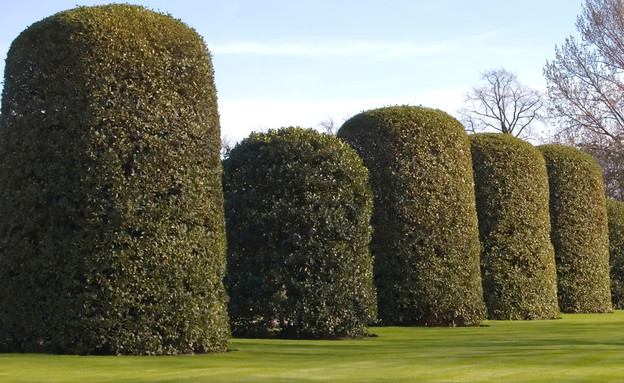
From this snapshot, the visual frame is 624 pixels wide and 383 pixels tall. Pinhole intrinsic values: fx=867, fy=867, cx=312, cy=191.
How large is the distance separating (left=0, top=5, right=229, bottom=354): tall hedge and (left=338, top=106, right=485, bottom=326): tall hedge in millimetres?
7239

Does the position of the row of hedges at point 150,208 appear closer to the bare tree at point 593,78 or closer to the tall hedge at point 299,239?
the tall hedge at point 299,239

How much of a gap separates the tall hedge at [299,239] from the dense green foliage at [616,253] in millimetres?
16197

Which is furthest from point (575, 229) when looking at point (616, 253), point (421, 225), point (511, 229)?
point (421, 225)

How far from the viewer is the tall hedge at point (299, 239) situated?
1446cm

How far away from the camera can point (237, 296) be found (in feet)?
48.9

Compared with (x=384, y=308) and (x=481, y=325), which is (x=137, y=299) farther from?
(x=481, y=325)

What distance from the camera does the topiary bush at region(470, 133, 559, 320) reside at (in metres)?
21.2

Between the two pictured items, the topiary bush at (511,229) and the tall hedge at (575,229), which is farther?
the tall hedge at (575,229)

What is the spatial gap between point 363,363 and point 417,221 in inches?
327

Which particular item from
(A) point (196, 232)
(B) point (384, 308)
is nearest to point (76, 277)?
(A) point (196, 232)

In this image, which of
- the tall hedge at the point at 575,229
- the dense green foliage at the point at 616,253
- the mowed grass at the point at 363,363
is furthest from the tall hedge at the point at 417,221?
the dense green foliage at the point at 616,253

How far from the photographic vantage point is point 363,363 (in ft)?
33.1

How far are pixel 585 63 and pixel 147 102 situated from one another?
33.1m

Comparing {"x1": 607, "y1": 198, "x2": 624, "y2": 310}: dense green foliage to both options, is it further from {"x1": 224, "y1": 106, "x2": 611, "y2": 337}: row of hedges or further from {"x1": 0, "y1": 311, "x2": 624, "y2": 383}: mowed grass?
{"x1": 0, "y1": 311, "x2": 624, "y2": 383}: mowed grass
